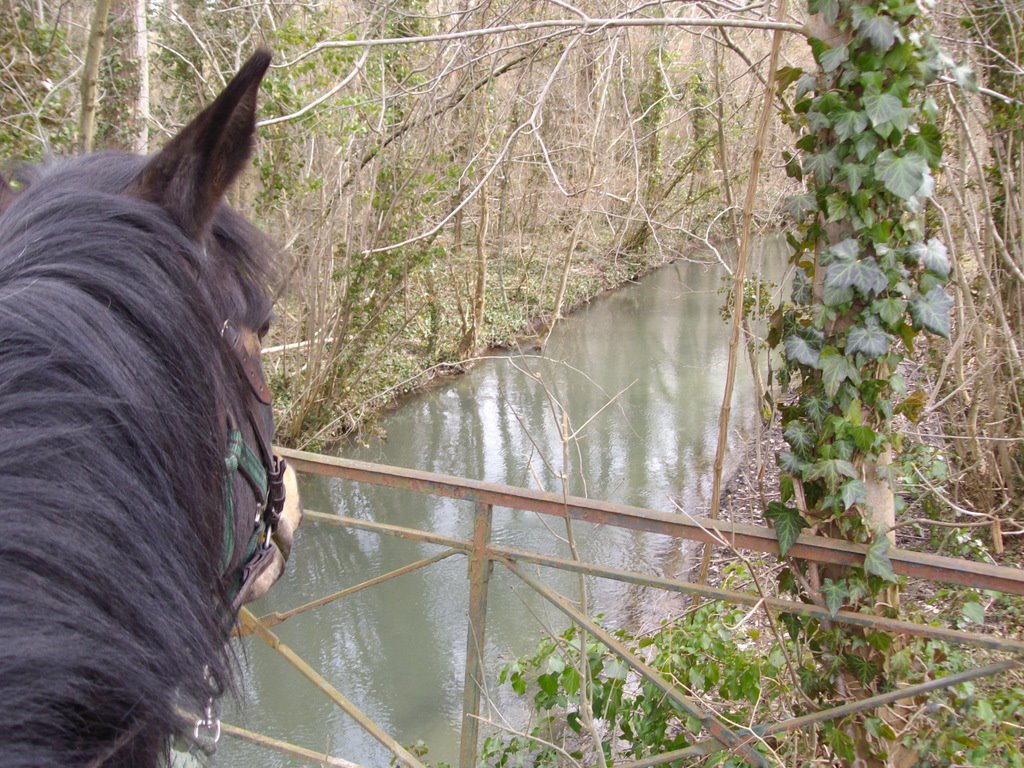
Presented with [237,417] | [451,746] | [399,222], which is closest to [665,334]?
[399,222]

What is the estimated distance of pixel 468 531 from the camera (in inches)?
302

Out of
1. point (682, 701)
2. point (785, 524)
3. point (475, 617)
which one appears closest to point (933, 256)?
point (785, 524)

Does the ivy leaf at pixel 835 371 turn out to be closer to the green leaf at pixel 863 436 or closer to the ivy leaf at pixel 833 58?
the green leaf at pixel 863 436

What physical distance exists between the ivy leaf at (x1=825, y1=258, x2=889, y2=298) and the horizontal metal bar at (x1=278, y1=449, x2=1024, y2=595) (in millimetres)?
753

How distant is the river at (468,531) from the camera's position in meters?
5.26

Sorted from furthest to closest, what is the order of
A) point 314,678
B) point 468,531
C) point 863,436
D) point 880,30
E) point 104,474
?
point 468,531 < point 314,678 < point 863,436 < point 880,30 < point 104,474

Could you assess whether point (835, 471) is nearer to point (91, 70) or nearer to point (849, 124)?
point (849, 124)

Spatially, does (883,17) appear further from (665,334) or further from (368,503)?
(665,334)

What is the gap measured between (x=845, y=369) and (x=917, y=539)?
427 cm

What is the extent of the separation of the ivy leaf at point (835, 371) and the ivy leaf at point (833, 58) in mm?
834

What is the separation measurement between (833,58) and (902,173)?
1.31 feet

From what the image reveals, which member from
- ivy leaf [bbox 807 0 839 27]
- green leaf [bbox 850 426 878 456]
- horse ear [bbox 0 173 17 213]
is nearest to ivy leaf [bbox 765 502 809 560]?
green leaf [bbox 850 426 878 456]

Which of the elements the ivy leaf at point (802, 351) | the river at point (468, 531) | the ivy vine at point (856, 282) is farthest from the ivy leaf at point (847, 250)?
the river at point (468, 531)

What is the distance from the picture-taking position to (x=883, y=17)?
80.7 inches
